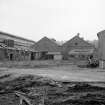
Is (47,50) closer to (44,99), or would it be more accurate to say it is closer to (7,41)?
(7,41)

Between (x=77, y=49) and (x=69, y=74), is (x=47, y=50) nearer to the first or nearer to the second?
(x=77, y=49)

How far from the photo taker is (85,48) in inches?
1874

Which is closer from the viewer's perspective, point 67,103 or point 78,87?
point 67,103

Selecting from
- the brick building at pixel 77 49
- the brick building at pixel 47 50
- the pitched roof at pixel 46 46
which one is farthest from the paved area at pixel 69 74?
the pitched roof at pixel 46 46

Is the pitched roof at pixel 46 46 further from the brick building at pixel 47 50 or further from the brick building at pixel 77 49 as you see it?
the brick building at pixel 77 49

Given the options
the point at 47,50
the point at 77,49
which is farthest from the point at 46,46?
the point at 77,49

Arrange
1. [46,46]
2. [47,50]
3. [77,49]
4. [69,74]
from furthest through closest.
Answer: [46,46] → [47,50] → [77,49] → [69,74]

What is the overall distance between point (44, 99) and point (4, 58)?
31.7m

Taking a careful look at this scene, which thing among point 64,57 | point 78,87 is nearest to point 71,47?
point 64,57

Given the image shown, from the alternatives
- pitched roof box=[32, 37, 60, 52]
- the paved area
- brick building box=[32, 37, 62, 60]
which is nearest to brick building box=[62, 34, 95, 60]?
brick building box=[32, 37, 62, 60]

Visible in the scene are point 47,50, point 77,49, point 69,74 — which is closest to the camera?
point 69,74

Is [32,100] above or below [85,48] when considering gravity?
below

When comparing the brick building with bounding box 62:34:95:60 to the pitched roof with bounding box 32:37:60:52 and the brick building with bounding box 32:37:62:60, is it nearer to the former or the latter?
the brick building with bounding box 32:37:62:60

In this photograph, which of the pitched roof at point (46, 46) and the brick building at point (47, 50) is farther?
the pitched roof at point (46, 46)
